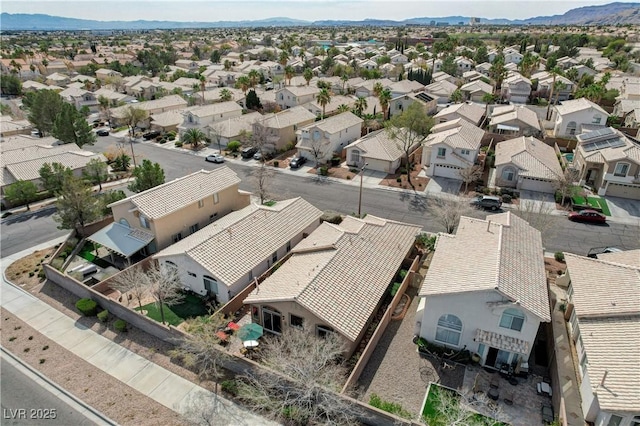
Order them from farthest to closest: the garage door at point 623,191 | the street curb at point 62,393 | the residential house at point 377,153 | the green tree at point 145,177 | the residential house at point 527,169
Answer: the residential house at point 377,153 < the residential house at point 527,169 < the garage door at point 623,191 < the green tree at point 145,177 < the street curb at point 62,393

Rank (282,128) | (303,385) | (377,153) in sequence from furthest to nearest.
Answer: (282,128) < (377,153) < (303,385)

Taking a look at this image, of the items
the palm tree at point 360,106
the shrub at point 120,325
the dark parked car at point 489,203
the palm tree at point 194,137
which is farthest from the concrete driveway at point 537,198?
the palm tree at point 194,137

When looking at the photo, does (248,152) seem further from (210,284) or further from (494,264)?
(494,264)

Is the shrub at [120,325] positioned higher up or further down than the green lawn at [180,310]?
higher up

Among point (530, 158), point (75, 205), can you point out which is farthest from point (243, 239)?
point (530, 158)

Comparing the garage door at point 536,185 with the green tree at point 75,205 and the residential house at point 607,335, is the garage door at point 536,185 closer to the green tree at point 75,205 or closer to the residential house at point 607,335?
the residential house at point 607,335

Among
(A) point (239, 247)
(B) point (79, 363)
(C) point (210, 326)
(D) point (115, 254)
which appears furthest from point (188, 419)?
(D) point (115, 254)

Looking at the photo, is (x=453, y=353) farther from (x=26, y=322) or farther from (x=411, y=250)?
(x=26, y=322)
